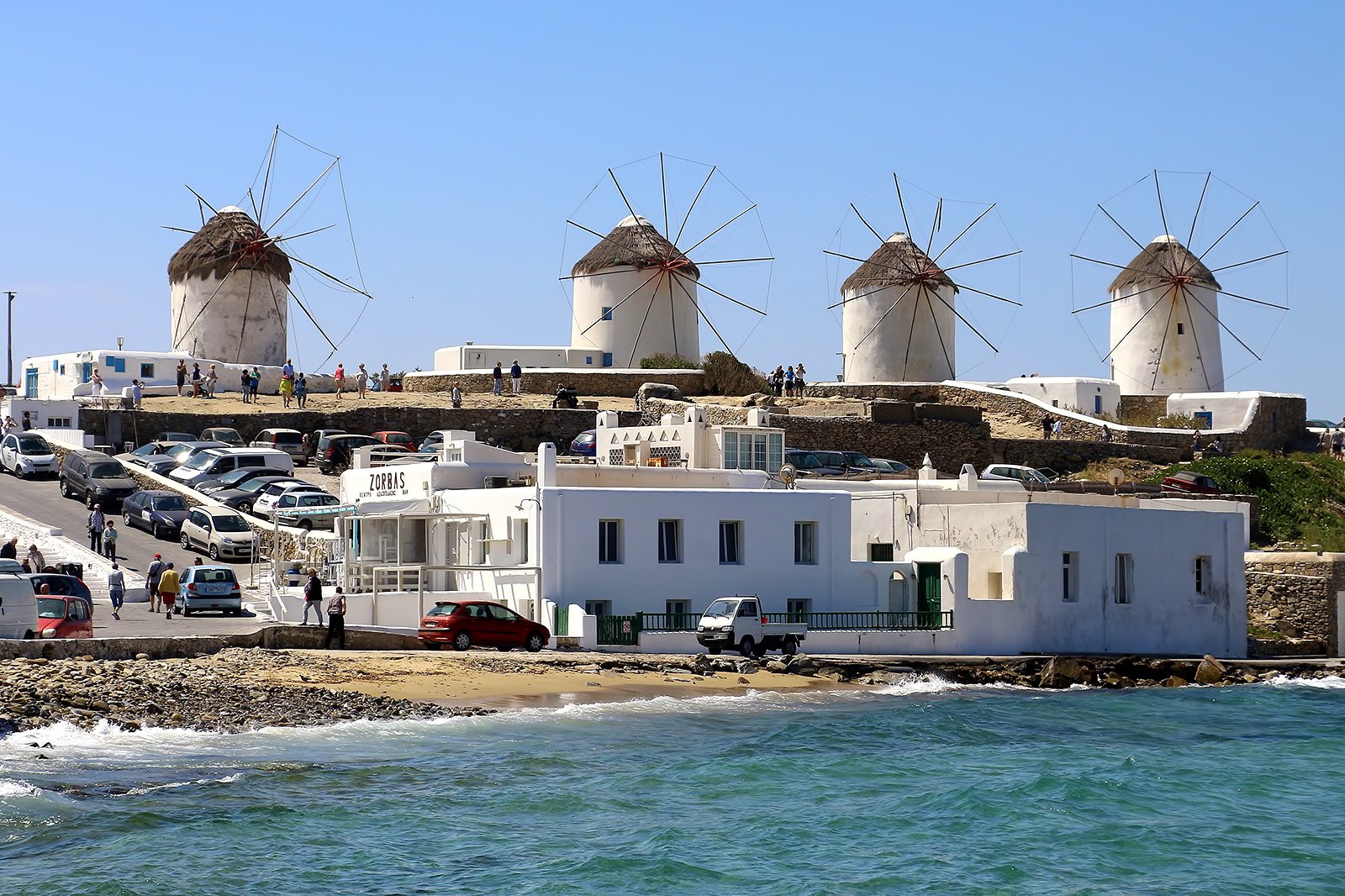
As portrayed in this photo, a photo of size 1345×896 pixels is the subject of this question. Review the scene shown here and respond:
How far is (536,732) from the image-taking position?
87.5ft

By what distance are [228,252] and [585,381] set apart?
16.7 metres

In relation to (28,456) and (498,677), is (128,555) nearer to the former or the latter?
(28,456)

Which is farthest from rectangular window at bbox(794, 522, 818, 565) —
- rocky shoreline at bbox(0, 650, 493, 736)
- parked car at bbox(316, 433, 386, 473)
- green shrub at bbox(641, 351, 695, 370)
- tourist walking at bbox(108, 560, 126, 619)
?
green shrub at bbox(641, 351, 695, 370)

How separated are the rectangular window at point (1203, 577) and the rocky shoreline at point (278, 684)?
592cm

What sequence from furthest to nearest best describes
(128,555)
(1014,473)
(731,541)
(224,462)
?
(1014,473) → (224,462) → (128,555) → (731,541)

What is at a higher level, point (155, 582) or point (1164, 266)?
point (1164, 266)

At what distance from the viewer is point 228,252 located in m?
72.6

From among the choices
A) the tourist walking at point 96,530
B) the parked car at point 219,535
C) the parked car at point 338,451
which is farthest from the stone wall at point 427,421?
the tourist walking at point 96,530

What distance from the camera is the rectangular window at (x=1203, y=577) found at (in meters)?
41.6

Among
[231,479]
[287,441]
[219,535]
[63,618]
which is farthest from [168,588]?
[287,441]

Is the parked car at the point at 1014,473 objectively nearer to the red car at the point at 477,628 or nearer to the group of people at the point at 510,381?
the group of people at the point at 510,381

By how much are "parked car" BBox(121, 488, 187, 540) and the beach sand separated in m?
13.6

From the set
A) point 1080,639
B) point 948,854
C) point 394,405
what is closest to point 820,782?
point 948,854

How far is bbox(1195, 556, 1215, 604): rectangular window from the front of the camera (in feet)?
136
